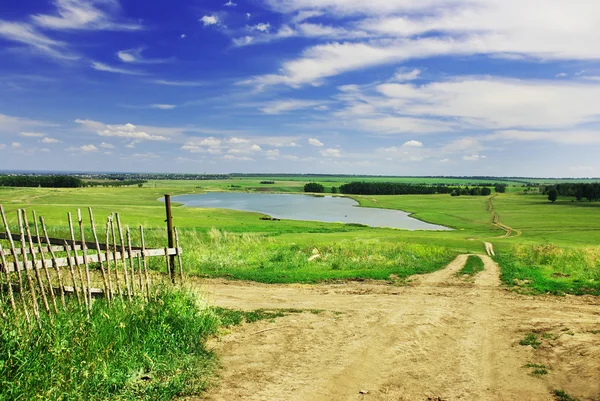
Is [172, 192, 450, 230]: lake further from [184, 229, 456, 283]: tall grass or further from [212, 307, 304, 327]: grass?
[212, 307, 304, 327]: grass

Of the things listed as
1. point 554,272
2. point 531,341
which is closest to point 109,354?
point 531,341

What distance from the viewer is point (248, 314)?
12945mm

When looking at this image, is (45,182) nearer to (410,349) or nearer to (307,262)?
(307,262)

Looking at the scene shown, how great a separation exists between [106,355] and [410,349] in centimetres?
696

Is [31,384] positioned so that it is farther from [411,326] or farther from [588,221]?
[588,221]

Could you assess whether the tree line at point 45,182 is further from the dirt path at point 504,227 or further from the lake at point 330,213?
the dirt path at point 504,227

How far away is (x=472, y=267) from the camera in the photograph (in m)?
23.4

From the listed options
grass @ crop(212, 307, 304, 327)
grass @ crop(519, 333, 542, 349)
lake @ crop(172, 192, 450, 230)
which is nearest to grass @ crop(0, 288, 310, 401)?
grass @ crop(212, 307, 304, 327)

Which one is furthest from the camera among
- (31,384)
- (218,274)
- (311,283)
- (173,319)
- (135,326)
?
(218,274)

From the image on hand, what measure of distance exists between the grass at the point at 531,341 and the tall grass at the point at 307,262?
8.98m

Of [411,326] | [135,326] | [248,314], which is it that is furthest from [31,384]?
[411,326]

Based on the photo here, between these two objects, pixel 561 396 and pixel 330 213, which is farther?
pixel 330 213

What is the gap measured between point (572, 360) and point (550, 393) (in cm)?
187

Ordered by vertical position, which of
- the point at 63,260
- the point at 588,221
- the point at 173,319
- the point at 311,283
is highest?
the point at 63,260
